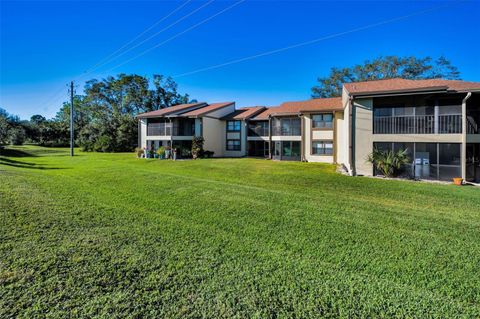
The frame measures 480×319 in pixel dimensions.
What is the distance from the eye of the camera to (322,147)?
903 inches

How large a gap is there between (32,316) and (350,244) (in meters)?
5.03

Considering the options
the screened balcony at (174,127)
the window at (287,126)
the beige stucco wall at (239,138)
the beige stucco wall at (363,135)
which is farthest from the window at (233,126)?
the beige stucco wall at (363,135)

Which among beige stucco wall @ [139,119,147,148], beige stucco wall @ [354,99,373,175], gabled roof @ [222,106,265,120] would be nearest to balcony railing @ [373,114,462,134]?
beige stucco wall @ [354,99,373,175]

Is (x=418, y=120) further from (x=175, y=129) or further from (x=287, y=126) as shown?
(x=175, y=129)

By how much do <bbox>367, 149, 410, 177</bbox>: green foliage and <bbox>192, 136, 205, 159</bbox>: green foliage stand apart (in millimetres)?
17007

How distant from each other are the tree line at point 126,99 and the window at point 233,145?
61.6 feet

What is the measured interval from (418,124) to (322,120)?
9.13 m

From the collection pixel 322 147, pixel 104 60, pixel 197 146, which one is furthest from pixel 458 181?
pixel 104 60

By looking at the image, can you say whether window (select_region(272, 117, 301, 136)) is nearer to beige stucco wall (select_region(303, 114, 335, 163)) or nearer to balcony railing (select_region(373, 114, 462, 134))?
beige stucco wall (select_region(303, 114, 335, 163))

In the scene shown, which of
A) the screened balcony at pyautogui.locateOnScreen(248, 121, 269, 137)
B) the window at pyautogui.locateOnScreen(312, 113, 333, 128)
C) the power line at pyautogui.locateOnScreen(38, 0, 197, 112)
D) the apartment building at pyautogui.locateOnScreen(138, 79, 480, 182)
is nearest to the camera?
the apartment building at pyautogui.locateOnScreen(138, 79, 480, 182)

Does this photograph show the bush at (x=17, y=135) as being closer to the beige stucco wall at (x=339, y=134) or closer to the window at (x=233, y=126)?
the window at (x=233, y=126)

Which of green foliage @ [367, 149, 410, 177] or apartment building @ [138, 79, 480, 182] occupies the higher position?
apartment building @ [138, 79, 480, 182]

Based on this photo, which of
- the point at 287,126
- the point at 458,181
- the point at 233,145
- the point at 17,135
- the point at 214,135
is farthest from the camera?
the point at 17,135

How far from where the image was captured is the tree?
34.1 meters
